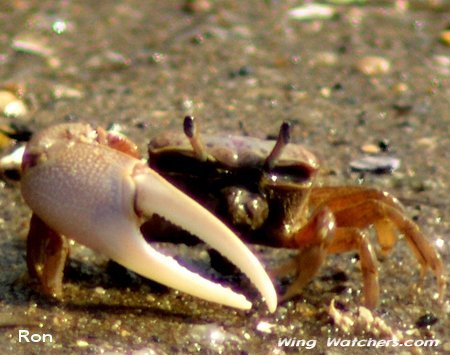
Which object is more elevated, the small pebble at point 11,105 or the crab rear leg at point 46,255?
the crab rear leg at point 46,255

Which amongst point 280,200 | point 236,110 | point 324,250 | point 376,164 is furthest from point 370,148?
point 324,250

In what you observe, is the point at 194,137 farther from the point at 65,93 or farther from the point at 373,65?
the point at 373,65

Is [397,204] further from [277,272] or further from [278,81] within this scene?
[278,81]

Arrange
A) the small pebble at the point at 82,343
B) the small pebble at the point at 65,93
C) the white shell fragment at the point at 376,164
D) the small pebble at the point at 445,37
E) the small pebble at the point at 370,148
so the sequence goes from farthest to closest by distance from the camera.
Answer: the small pebble at the point at 445,37 < the small pebble at the point at 65,93 < the small pebble at the point at 370,148 < the white shell fragment at the point at 376,164 < the small pebble at the point at 82,343

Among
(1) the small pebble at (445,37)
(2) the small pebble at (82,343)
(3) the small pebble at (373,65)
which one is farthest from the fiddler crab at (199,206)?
(1) the small pebble at (445,37)

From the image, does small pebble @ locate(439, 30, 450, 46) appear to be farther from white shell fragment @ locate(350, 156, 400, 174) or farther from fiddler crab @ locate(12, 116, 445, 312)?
fiddler crab @ locate(12, 116, 445, 312)

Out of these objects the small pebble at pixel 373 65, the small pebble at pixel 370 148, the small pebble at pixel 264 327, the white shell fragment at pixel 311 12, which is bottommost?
the white shell fragment at pixel 311 12

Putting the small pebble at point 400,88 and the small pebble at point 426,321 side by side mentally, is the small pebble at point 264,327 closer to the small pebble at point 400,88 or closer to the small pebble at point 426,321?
the small pebble at point 426,321
